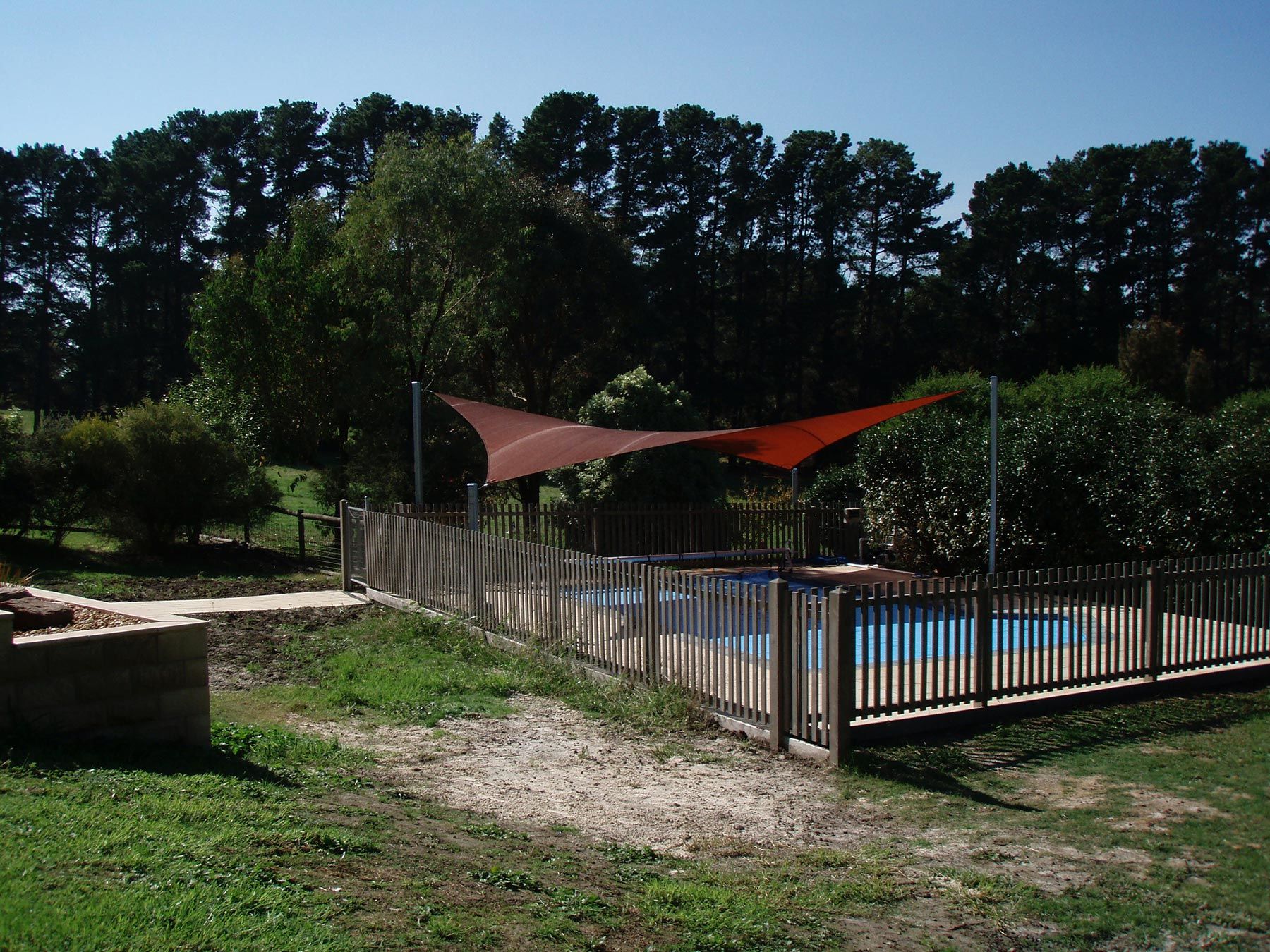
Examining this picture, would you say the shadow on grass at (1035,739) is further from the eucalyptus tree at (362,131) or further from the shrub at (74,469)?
the eucalyptus tree at (362,131)

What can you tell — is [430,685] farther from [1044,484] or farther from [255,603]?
[1044,484]

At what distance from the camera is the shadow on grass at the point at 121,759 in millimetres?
5918

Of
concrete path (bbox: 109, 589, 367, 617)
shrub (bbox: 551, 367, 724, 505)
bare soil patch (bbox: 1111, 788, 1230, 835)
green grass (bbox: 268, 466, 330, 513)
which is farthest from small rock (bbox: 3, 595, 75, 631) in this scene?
green grass (bbox: 268, 466, 330, 513)

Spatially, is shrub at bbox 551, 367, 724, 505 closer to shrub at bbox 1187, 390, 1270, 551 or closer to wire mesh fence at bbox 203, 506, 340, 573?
wire mesh fence at bbox 203, 506, 340, 573

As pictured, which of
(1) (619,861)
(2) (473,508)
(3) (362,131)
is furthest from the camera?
(3) (362,131)

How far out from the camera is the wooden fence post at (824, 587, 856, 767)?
7.63m

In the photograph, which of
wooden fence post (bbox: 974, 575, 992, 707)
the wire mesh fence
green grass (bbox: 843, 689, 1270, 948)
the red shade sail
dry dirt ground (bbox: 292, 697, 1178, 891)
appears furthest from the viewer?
the wire mesh fence

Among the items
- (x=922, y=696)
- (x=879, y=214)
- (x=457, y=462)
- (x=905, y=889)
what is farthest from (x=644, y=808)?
(x=879, y=214)

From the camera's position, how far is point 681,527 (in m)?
19.4

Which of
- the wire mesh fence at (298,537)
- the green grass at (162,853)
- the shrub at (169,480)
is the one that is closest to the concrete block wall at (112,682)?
the green grass at (162,853)

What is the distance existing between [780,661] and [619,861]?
279 centimetres

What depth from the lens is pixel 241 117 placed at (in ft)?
182

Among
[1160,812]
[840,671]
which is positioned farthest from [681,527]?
[1160,812]

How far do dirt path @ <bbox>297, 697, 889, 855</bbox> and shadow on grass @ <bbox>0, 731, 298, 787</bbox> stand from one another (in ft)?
3.36
